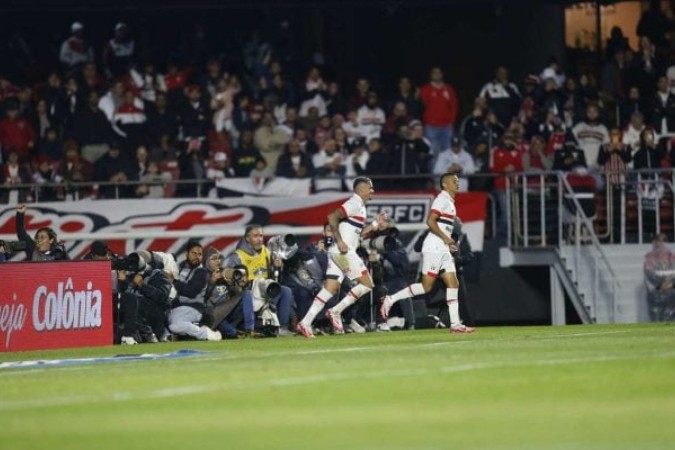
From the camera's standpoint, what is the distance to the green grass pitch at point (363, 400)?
9289mm

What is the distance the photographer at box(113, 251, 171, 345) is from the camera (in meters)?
21.4

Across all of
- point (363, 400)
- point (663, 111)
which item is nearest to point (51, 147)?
point (663, 111)

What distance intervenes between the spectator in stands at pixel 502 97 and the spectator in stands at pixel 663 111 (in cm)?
236

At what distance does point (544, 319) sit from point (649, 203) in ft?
8.34

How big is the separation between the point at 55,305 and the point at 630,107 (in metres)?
12.9

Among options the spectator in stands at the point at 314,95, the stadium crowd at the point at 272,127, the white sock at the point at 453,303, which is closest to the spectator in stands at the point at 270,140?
the stadium crowd at the point at 272,127

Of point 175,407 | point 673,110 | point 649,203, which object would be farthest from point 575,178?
point 175,407

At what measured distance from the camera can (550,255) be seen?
27.3 m

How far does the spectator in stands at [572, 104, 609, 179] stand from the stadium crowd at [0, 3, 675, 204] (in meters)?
0.02

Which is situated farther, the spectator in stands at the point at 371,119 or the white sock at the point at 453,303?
the spectator in stands at the point at 371,119

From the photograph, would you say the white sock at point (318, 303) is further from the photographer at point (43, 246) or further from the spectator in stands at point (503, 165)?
the spectator in stands at point (503, 165)

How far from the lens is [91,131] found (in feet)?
92.5

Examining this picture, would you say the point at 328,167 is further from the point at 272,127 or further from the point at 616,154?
the point at 616,154

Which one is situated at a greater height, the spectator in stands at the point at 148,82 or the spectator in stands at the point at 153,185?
the spectator in stands at the point at 148,82
